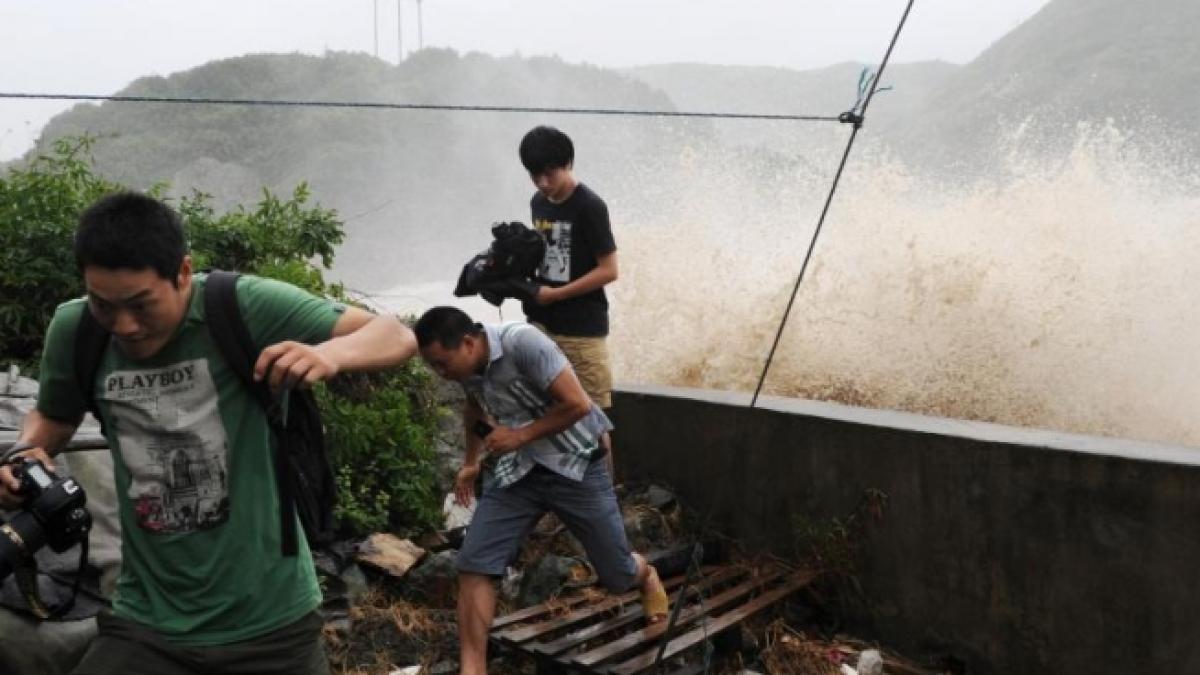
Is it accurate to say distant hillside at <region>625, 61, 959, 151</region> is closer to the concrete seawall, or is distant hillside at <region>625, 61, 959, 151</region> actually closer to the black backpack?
the concrete seawall

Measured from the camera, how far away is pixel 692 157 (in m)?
11.8

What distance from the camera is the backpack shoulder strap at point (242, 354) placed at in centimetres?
214

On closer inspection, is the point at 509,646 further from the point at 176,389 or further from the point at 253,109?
the point at 253,109

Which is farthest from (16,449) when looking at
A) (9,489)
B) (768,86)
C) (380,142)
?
(768,86)

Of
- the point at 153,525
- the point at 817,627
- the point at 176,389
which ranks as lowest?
the point at 817,627

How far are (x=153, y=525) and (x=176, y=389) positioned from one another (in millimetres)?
291

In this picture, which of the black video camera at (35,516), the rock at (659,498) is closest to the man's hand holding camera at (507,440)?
the black video camera at (35,516)

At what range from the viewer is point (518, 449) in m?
3.84

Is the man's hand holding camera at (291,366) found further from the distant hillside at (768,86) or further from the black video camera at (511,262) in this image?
the distant hillside at (768,86)

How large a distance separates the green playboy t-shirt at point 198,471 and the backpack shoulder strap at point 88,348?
0.6 inches

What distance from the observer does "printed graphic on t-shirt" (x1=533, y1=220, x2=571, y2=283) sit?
474 cm

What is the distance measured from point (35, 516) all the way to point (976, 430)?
11.8 ft

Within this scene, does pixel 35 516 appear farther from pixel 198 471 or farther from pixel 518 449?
pixel 518 449

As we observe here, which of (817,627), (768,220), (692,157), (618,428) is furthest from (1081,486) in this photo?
(692,157)
